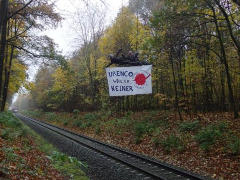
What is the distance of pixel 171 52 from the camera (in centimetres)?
1507

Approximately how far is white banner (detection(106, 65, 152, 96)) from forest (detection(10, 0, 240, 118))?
283 centimetres

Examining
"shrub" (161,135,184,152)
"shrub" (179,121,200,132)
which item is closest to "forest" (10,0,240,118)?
"shrub" (179,121,200,132)

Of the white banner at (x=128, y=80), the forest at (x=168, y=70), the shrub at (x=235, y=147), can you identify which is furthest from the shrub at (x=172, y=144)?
the white banner at (x=128, y=80)

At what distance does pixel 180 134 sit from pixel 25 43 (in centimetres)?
950

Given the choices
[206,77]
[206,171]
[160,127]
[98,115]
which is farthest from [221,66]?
[98,115]

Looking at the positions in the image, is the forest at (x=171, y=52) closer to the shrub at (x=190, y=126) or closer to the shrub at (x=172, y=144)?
the shrub at (x=190, y=126)

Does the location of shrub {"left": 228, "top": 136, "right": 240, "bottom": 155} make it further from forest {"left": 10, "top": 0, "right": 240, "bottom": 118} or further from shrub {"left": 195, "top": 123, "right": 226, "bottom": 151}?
forest {"left": 10, "top": 0, "right": 240, "bottom": 118}

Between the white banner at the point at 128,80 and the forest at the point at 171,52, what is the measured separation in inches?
112

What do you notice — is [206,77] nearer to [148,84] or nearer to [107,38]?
[148,84]

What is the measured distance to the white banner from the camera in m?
9.75

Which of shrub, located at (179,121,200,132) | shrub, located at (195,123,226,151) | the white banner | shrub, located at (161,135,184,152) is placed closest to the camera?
shrub, located at (195,123,226,151)

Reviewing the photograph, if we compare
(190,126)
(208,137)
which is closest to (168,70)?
(190,126)

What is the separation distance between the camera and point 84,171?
330 inches

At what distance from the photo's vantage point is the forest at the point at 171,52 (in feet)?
38.7
